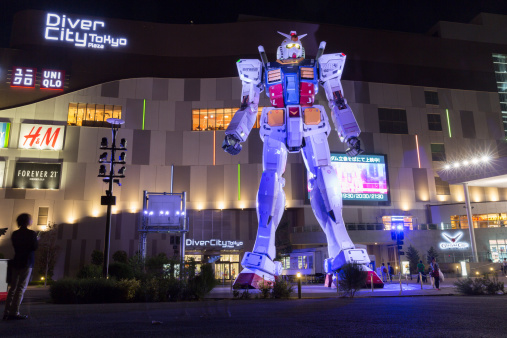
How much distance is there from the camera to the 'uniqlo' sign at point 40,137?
125 ft

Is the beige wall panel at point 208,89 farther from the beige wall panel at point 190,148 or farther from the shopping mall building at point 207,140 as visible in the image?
the beige wall panel at point 190,148

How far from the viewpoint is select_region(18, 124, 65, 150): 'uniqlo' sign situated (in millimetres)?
38219

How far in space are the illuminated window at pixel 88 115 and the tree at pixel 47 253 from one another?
10.4 meters

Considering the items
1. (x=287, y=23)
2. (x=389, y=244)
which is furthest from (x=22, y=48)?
(x=389, y=244)

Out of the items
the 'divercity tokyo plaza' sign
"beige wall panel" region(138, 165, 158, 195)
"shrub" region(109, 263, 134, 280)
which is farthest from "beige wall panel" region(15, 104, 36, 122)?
"shrub" region(109, 263, 134, 280)

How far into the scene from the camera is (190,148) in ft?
134

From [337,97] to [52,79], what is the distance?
34650mm

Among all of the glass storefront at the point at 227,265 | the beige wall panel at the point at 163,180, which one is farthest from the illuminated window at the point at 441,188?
the beige wall panel at the point at 163,180

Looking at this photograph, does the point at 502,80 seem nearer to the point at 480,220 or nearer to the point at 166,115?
the point at 480,220

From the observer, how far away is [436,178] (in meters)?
43.6

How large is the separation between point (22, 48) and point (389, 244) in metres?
41.2

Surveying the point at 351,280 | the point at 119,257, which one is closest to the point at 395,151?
the point at 119,257

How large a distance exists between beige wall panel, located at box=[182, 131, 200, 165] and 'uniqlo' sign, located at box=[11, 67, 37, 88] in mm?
15532

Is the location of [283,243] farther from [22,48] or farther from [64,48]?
[22,48]
